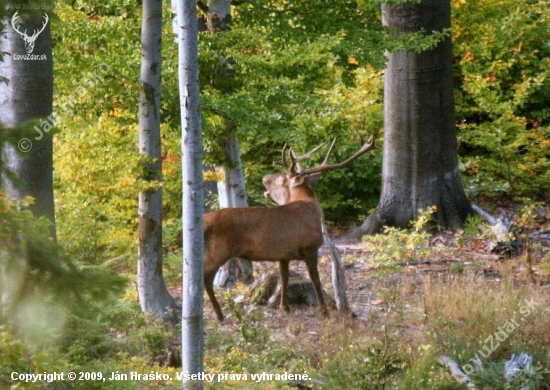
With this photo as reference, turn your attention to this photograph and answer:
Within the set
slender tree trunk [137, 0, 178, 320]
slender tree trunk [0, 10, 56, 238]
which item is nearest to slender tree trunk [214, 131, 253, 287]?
slender tree trunk [137, 0, 178, 320]

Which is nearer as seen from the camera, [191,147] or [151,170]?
[191,147]

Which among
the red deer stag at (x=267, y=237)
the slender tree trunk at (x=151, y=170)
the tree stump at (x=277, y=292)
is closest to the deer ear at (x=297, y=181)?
the red deer stag at (x=267, y=237)

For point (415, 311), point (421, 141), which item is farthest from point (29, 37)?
point (421, 141)

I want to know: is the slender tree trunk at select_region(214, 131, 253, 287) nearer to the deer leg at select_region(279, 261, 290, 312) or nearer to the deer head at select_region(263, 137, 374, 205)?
the deer head at select_region(263, 137, 374, 205)

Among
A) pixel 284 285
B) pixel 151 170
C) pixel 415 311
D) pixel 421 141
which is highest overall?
pixel 421 141

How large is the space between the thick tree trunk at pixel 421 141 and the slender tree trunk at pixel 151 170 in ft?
17.1

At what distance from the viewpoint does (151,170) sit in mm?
8438

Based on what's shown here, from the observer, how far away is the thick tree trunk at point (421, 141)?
13.0 meters

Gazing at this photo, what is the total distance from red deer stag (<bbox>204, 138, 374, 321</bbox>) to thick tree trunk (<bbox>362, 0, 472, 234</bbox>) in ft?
11.8

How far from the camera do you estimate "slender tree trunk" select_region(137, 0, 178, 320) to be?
829 centimetres

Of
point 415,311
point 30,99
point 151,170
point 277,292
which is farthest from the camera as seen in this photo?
point 277,292

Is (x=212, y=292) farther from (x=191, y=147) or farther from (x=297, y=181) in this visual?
(x=191, y=147)

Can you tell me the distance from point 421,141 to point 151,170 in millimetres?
5850

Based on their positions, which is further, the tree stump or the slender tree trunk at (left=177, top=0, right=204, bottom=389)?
the tree stump
